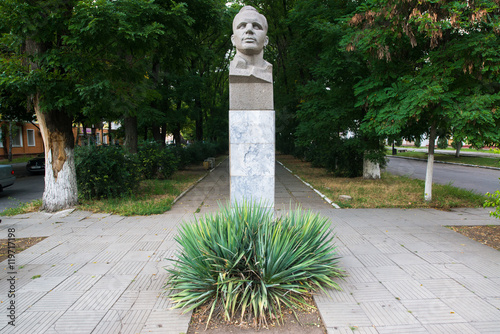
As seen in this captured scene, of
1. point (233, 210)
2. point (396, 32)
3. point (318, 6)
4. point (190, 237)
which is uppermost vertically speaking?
point (318, 6)

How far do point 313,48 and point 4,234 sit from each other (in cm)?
1369

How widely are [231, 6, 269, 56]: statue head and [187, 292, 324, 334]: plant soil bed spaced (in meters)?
3.99

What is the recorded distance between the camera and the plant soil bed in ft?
9.46

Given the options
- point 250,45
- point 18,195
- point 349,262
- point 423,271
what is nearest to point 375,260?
point 349,262

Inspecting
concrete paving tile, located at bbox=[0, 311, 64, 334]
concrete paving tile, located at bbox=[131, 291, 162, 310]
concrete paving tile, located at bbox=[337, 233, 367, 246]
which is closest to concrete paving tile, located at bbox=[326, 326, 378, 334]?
concrete paving tile, located at bbox=[131, 291, 162, 310]

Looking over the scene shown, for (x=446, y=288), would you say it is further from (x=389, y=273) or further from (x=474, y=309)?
(x=389, y=273)

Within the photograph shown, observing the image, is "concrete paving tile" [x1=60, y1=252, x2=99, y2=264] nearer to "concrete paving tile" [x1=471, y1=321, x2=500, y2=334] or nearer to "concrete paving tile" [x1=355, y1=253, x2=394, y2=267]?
"concrete paving tile" [x1=355, y1=253, x2=394, y2=267]

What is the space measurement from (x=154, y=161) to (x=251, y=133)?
9.11 metres

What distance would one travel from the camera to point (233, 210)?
3721mm

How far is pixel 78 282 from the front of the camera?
387cm

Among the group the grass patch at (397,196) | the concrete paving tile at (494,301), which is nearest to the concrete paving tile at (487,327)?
the concrete paving tile at (494,301)

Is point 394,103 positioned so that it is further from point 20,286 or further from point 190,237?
point 20,286

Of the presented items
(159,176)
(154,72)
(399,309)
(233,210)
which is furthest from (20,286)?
(154,72)

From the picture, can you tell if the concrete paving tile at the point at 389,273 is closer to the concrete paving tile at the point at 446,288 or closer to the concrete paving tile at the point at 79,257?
the concrete paving tile at the point at 446,288
